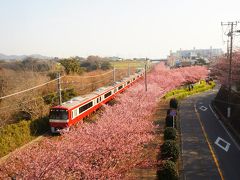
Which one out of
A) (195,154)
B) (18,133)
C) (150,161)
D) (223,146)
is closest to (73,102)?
(18,133)

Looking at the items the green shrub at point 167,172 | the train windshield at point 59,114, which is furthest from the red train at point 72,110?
the green shrub at point 167,172

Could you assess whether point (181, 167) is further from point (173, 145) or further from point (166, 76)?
point (166, 76)

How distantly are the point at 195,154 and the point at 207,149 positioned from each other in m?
1.64

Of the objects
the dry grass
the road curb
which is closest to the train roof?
the dry grass

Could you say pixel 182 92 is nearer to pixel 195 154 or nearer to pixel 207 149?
pixel 207 149

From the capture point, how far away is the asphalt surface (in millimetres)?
17864

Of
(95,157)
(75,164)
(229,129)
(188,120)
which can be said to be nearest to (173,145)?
(95,157)

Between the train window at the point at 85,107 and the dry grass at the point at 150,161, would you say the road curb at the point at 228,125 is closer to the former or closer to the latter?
the dry grass at the point at 150,161

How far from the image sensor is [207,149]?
22.2 metres

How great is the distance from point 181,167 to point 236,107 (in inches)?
580

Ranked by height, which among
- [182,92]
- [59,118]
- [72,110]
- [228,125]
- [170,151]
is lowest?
[228,125]

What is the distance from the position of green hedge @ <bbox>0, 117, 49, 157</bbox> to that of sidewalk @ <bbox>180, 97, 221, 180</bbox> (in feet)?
40.1

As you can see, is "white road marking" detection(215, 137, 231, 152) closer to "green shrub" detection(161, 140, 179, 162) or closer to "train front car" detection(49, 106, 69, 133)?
"green shrub" detection(161, 140, 179, 162)

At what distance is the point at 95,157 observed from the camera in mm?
11227
